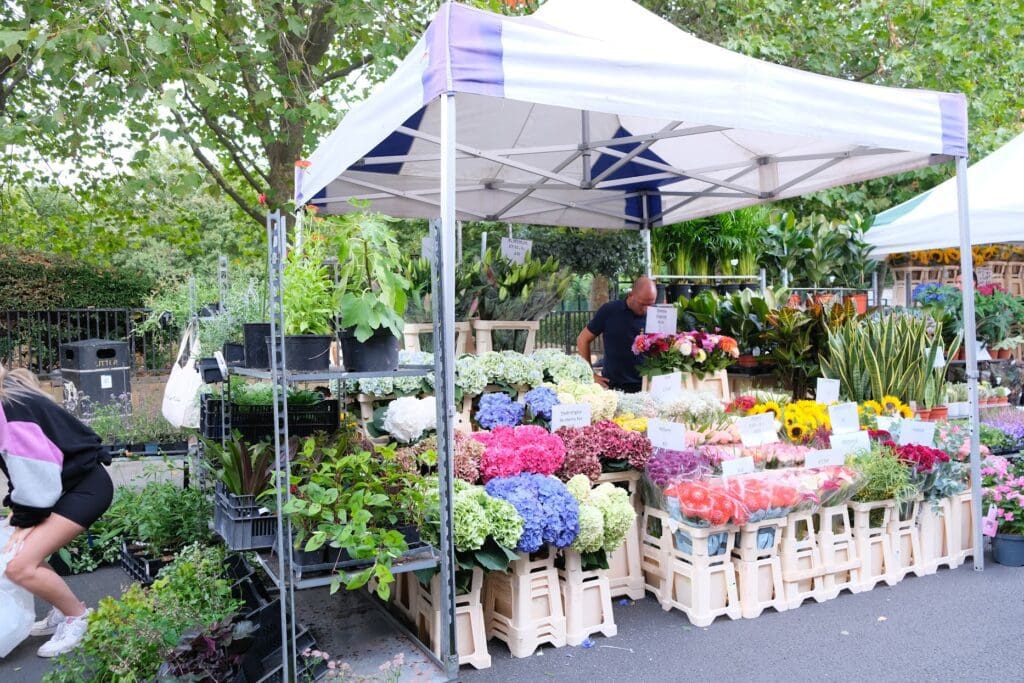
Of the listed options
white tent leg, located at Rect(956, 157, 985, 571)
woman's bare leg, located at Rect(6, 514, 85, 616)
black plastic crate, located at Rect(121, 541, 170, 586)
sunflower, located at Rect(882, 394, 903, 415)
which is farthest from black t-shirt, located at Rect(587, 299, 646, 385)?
woman's bare leg, located at Rect(6, 514, 85, 616)

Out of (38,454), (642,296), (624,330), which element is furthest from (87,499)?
(642,296)

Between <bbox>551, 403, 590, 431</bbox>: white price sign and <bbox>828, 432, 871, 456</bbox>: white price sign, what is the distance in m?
1.29

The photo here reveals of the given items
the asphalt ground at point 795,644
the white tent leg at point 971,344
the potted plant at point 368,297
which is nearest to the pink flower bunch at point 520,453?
the asphalt ground at point 795,644

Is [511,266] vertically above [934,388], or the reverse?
[511,266]

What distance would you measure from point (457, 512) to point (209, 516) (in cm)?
→ 171

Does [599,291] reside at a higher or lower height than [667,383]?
higher

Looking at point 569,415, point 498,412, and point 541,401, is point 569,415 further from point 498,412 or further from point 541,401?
point 498,412

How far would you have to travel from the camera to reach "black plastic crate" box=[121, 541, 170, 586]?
382cm

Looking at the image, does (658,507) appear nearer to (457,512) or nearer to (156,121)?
(457,512)

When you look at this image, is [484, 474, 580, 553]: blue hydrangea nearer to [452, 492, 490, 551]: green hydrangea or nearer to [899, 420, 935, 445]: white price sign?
[452, 492, 490, 551]: green hydrangea

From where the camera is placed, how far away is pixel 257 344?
2.77m

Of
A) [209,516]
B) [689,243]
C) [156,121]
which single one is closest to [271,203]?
[156,121]

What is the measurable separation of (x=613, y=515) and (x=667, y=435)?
0.68 m

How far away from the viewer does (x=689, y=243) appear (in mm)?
6707
